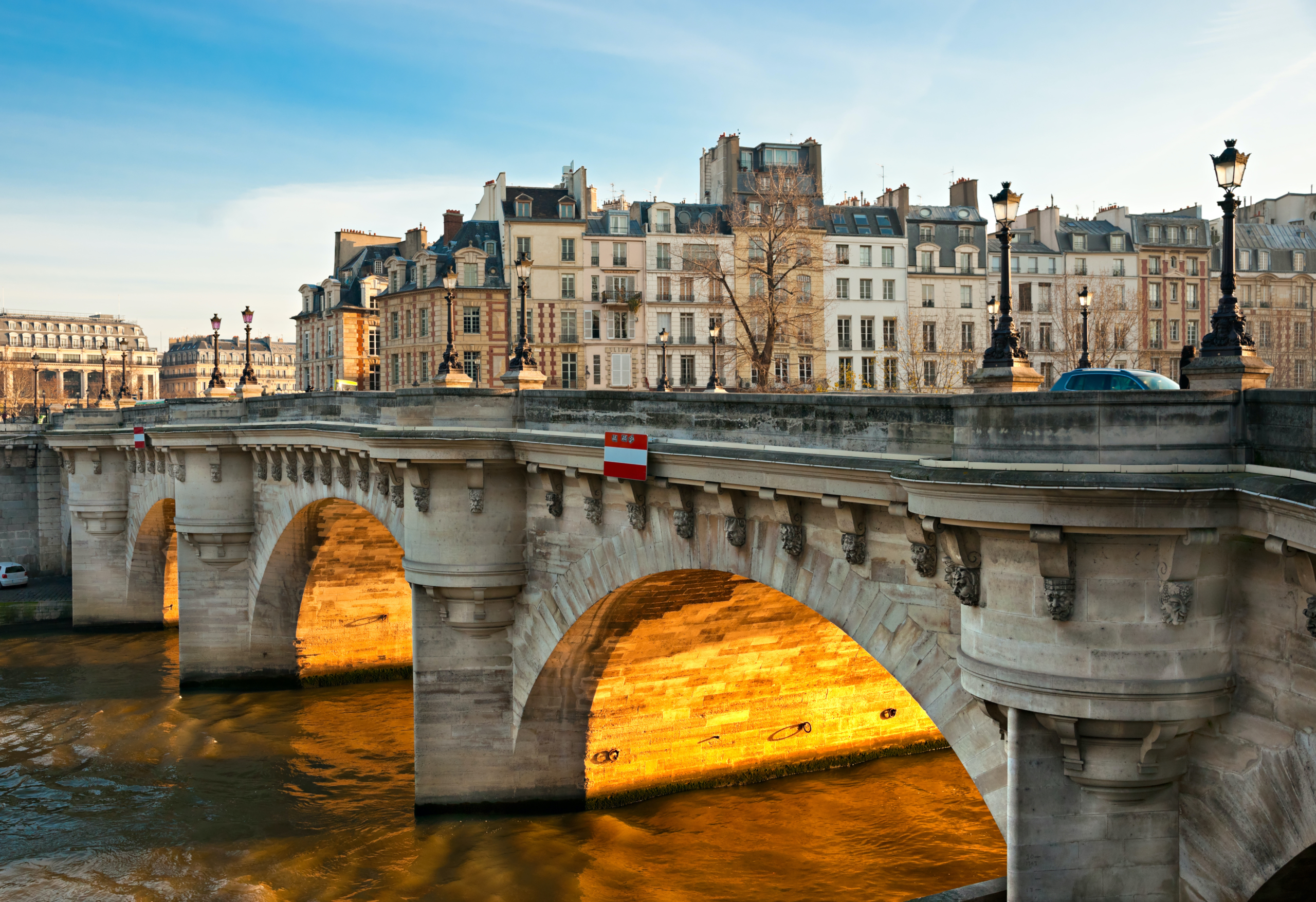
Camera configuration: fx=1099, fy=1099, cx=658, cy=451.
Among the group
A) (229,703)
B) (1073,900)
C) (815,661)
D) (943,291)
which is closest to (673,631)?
(815,661)

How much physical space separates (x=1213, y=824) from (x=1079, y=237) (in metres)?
58.7

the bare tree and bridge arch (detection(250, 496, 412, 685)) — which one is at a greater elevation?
the bare tree

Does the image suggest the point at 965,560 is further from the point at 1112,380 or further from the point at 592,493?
the point at 592,493

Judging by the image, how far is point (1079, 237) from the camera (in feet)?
202

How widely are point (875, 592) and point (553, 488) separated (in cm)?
749

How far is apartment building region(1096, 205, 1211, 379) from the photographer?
192ft

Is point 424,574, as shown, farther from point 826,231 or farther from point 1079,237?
point 1079,237

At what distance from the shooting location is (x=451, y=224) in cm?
6438

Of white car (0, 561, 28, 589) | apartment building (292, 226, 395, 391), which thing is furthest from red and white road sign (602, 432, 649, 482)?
apartment building (292, 226, 395, 391)

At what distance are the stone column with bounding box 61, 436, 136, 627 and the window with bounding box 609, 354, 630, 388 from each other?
87.3ft

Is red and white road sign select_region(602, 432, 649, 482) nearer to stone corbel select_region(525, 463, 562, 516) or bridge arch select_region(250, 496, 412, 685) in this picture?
stone corbel select_region(525, 463, 562, 516)

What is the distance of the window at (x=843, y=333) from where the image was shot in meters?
61.8

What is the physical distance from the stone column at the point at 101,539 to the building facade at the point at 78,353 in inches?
4583

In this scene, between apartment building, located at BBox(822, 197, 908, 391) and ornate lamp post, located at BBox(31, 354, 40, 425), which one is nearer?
apartment building, located at BBox(822, 197, 908, 391)
